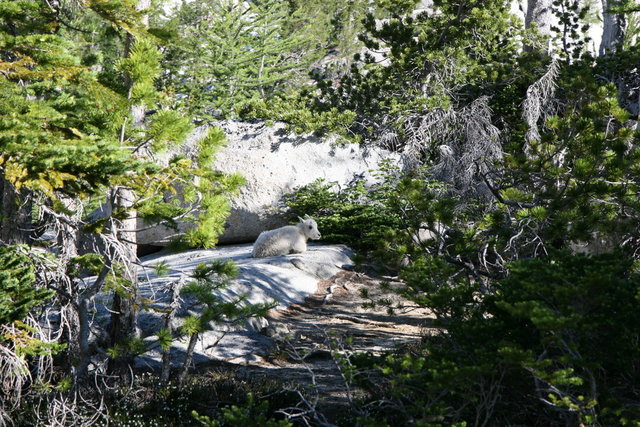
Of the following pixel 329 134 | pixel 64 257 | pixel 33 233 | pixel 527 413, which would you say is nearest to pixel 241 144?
pixel 329 134

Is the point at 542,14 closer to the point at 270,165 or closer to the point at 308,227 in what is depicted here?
the point at 270,165

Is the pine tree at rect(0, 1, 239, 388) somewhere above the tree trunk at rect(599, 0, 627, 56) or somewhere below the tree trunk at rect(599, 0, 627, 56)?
below

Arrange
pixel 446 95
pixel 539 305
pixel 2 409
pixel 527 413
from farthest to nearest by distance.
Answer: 1. pixel 446 95
2. pixel 2 409
3. pixel 527 413
4. pixel 539 305

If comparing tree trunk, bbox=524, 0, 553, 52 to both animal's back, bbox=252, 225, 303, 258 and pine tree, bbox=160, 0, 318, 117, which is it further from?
animal's back, bbox=252, 225, 303, 258

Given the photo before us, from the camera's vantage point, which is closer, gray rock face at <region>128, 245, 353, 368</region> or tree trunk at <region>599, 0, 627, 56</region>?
gray rock face at <region>128, 245, 353, 368</region>

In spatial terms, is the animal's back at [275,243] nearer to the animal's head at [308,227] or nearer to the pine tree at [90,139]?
the animal's head at [308,227]

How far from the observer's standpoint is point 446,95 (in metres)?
15.9

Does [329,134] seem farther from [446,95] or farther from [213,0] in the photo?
[213,0]

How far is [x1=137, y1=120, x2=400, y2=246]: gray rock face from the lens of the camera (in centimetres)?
1553

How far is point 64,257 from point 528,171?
4.99 metres

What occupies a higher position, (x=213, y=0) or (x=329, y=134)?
(x=213, y=0)

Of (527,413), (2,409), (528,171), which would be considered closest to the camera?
(527,413)

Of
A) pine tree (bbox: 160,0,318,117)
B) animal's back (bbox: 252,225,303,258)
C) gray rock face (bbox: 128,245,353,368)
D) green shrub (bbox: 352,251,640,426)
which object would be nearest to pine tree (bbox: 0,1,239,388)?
gray rock face (bbox: 128,245,353,368)

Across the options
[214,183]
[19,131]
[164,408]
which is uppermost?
[19,131]
